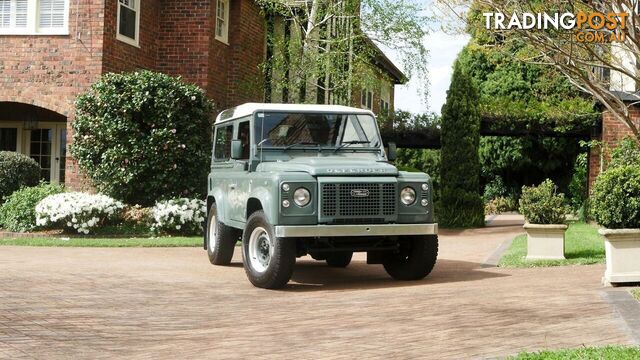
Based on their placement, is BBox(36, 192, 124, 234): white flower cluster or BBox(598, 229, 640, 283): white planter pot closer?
BBox(598, 229, 640, 283): white planter pot

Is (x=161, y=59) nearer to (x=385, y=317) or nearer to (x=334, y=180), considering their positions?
(x=334, y=180)

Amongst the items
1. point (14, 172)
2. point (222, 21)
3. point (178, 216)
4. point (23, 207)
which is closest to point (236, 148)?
point (178, 216)

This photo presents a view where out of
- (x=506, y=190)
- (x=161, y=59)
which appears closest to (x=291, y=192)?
(x=161, y=59)

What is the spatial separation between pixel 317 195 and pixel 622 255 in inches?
143

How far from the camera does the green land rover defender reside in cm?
927

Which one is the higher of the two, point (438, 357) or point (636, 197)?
point (636, 197)

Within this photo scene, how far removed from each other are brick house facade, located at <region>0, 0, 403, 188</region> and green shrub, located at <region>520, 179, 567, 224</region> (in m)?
10.8

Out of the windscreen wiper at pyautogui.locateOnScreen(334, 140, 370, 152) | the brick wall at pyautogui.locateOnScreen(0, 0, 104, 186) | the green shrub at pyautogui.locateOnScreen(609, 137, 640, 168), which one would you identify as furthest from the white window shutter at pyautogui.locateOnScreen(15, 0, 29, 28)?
the green shrub at pyautogui.locateOnScreen(609, 137, 640, 168)

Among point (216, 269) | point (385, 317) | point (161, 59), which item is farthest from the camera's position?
point (161, 59)

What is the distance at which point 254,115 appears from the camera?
10453 mm

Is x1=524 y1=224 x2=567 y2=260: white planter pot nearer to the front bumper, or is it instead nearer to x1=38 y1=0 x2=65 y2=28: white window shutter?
the front bumper

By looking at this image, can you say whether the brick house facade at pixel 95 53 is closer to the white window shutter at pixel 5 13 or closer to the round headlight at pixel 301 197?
the white window shutter at pixel 5 13

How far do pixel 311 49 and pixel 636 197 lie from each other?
45.5 feet

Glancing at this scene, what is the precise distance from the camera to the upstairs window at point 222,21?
2275cm
